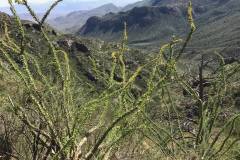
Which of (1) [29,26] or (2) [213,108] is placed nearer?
(2) [213,108]

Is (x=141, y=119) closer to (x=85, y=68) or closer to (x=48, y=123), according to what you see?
(x=48, y=123)

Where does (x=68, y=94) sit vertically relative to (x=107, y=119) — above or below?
above

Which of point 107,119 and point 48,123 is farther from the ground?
point 48,123

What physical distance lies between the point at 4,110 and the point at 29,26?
14417cm

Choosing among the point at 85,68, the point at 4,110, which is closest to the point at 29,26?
the point at 85,68

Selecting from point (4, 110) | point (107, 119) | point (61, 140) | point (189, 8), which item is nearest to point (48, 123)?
point (61, 140)

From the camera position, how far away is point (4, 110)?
1141 cm

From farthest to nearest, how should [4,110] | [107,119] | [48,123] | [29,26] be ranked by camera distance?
[29,26]
[4,110]
[107,119]
[48,123]

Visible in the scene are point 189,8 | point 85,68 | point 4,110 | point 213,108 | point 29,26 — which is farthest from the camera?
point 85,68

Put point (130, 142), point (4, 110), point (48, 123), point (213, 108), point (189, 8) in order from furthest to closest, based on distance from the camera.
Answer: point (4, 110), point (130, 142), point (213, 108), point (48, 123), point (189, 8)

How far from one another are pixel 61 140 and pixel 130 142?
9.93 ft

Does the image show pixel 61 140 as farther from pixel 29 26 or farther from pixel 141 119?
pixel 29 26

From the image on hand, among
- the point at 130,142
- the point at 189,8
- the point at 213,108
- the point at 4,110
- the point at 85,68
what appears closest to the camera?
the point at 189,8

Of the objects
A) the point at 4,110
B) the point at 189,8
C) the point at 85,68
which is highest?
the point at 189,8
